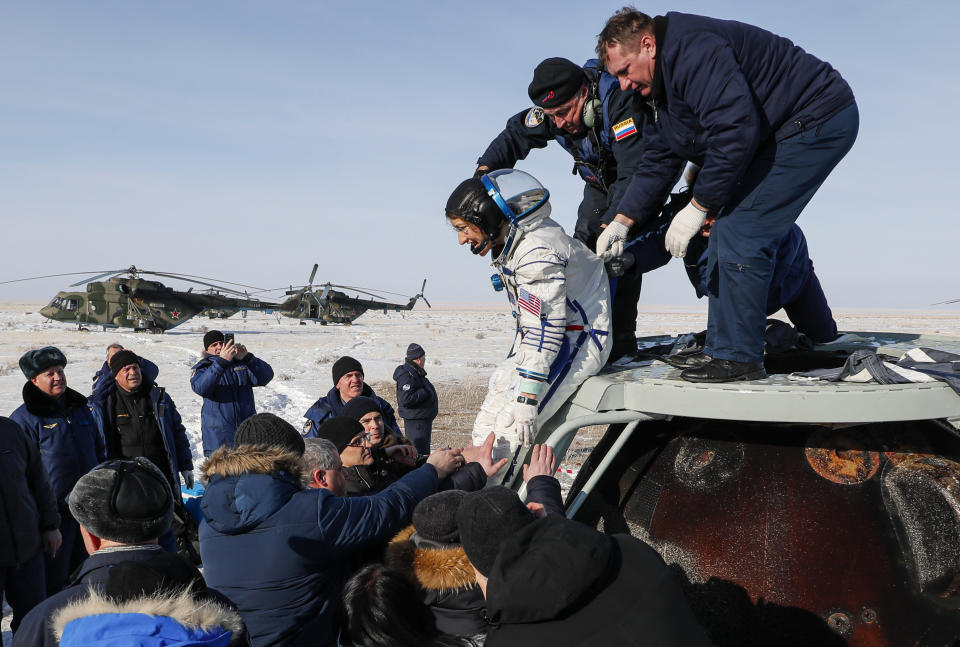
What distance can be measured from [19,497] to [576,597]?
3.90 metres

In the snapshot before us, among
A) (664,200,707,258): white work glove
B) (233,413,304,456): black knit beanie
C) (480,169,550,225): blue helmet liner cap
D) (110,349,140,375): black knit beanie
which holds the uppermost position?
(480,169,550,225): blue helmet liner cap

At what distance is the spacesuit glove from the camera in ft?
10.7

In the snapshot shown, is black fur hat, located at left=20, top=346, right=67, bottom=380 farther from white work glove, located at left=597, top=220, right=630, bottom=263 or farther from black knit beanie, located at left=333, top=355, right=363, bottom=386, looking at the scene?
white work glove, located at left=597, top=220, right=630, bottom=263

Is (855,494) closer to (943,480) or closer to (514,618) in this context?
(943,480)

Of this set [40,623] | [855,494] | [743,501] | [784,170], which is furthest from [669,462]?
[40,623]

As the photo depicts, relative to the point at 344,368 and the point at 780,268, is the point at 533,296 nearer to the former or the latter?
the point at 780,268

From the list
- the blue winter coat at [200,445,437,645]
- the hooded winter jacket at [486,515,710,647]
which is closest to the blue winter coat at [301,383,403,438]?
the blue winter coat at [200,445,437,645]

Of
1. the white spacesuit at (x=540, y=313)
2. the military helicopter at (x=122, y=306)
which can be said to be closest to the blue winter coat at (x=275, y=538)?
the white spacesuit at (x=540, y=313)

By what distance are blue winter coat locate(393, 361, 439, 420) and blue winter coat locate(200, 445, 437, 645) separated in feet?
18.3

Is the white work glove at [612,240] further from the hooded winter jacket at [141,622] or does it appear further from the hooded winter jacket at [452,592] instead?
the hooded winter jacket at [141,622]

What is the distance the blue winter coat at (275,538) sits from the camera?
2859 millimetres

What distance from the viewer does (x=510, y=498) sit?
2.06 m

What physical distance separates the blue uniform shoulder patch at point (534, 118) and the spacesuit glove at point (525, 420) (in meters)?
1.88

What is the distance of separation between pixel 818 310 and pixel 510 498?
286 cm
